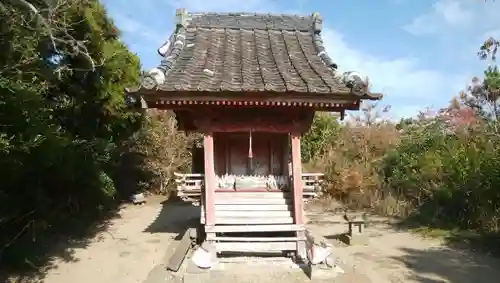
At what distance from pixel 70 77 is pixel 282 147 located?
15.0 feet

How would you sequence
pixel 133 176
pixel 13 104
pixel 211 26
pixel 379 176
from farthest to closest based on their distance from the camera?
pixel 133 176
pixel 379 176
pixel 211 26
pixel 13 104

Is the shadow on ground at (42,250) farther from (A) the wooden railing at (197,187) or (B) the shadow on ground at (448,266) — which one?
(B) the shadow on ground at (448,266)

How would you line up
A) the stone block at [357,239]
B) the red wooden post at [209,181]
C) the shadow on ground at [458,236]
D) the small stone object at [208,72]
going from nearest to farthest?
the small stone object at [208,72] → the red wooden post at [209,181] → the shadow on ground at [458,236] → the stone block at [357,239]

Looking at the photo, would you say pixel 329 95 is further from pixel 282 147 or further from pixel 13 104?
pixel 13 104

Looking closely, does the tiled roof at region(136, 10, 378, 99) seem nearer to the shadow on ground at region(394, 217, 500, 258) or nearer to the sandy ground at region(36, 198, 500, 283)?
the sandy ground at region(36, 198, 500, 283)

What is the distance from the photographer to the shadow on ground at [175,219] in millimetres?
10811

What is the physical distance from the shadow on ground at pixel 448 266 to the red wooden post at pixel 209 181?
330 cm

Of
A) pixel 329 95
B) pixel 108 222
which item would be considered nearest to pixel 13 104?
pixel 329 95

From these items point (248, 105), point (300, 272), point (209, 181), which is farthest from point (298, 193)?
point (248, 105)

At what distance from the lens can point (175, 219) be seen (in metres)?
12.2

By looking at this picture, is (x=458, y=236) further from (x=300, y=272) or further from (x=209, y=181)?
(x=209, y=181)

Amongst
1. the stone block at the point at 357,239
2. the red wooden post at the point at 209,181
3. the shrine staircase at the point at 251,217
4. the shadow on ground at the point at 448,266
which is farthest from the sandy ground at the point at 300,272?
the red wooden post at the point at 209,181

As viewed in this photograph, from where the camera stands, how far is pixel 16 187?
7.37 m

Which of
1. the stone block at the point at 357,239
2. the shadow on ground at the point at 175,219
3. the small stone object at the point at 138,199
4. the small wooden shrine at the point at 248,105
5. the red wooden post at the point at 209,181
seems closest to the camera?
the small wooden shrine at the point at 248,105
